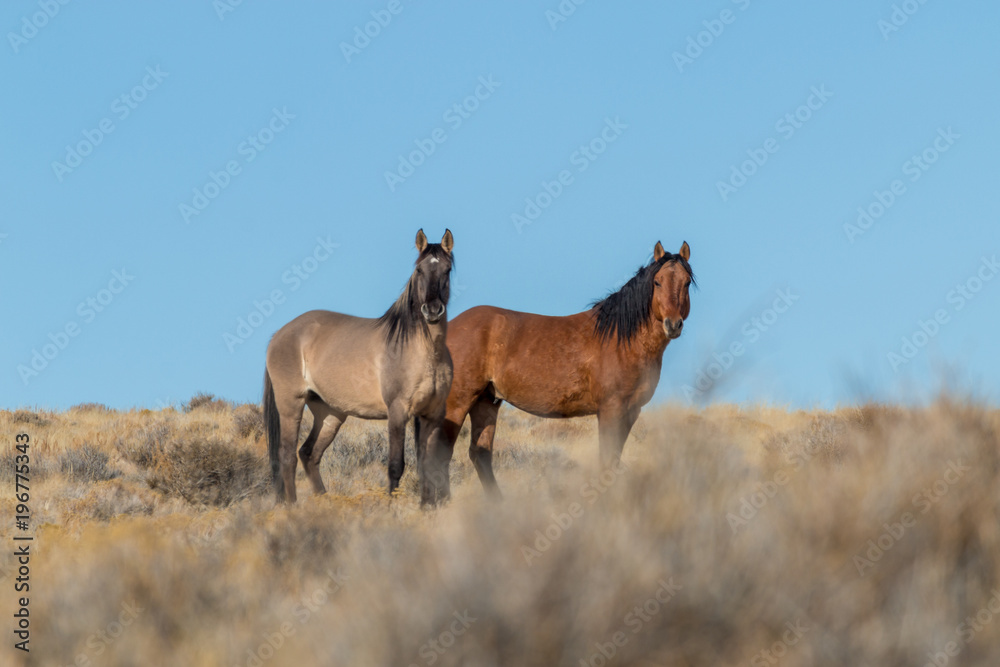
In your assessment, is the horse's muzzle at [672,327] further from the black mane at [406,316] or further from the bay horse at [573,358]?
the black mane at [406,316]

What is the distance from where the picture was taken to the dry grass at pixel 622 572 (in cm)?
391

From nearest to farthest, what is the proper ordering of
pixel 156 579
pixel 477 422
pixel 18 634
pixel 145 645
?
1. pixel 145 645
2. pixel 18 634
3. pixel 156 579
4. pixel 477 422

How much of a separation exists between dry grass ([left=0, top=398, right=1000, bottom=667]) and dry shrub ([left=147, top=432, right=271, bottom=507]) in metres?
4.58

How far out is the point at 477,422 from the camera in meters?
11.8

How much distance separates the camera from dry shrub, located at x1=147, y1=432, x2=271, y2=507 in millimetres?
11258

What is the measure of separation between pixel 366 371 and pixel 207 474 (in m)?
2.67

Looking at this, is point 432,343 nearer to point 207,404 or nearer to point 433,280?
point 433,280

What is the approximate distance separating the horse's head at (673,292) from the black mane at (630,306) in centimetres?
2

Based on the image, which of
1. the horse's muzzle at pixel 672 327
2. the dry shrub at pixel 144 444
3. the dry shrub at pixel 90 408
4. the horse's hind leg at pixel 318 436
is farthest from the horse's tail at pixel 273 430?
the dry shrub at pixel 90 408

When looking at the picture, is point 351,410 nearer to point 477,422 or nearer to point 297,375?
point 297,375

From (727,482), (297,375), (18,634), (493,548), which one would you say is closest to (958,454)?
(727,482)

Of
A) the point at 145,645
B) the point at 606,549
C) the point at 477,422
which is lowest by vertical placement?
the point at 145,645

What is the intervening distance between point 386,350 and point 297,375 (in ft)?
5.37

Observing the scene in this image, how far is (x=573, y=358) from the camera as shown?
11.2 metres
